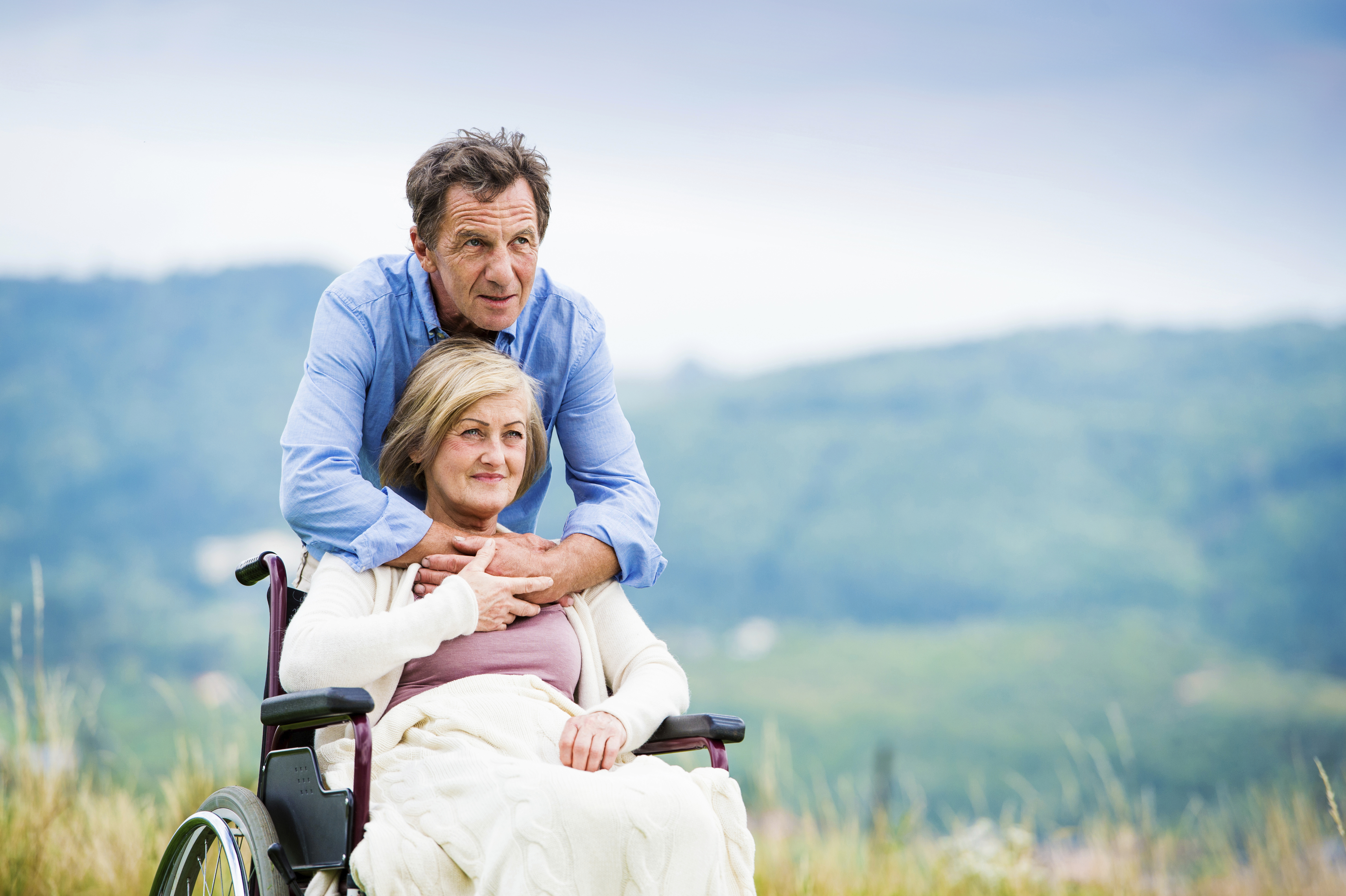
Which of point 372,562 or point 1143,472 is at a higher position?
point 372,562

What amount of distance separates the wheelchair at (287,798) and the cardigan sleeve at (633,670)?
0.19 feet

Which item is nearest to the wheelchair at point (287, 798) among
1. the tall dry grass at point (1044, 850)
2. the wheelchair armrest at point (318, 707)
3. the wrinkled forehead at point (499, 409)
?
the wheelchair armrest at point (318, 707)

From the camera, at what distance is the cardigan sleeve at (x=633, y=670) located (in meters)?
2.07

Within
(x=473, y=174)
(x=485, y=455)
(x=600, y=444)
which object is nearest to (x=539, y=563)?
(x=485, y=455)

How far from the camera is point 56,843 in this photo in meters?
3.58

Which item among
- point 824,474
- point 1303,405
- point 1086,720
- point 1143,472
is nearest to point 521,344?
point 1086,720

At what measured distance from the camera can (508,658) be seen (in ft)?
6.98

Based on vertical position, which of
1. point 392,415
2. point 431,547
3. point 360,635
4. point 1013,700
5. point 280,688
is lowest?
point 1013,700

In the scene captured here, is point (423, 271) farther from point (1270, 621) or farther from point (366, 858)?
point (1270, 621)

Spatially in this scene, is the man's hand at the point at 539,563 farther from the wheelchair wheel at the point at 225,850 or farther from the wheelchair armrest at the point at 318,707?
the wheelchair wheel at the point at 225,850

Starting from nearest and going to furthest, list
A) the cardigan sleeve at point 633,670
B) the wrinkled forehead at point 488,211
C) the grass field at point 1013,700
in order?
the cardigan sleeve at point 633,670 < the wrinkled forehead at point 488,211 < the grass field at point 1013,700

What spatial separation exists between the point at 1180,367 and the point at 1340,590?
3.99 metres

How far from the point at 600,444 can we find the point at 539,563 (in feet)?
1.50

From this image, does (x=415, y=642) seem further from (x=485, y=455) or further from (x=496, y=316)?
(x=496, y=316)
